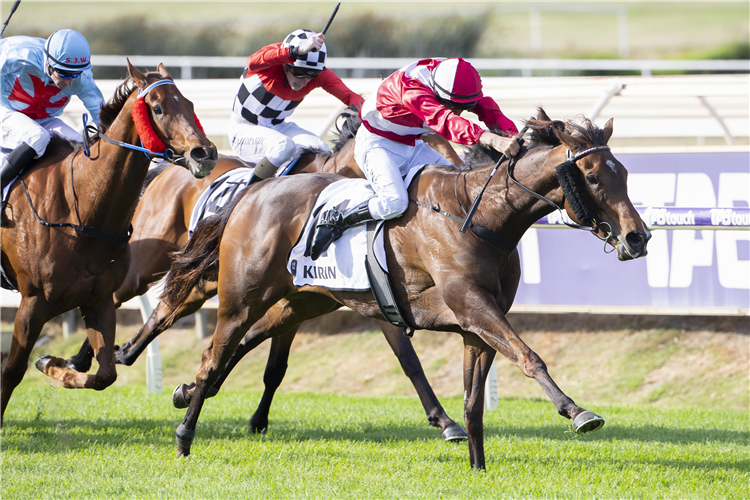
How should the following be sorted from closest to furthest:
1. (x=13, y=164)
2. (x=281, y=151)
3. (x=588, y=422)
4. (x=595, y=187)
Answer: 1. (x=588, y=422)
2. (x=595, y=187)
3. (x=13, y=164)
4. (x=281, y=151)

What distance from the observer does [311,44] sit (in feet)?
17.7

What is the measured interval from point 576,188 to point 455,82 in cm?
83

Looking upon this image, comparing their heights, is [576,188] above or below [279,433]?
above

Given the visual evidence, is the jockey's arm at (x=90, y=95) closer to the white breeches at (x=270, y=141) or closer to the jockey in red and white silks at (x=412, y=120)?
the white breeches at (x=270, y=141)

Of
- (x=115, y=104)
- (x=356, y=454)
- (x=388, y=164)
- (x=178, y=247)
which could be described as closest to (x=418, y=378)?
(x=356, y=454)

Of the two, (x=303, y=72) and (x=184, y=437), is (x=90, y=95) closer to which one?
(x=303, y=72)

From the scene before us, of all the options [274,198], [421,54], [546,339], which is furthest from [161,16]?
[274,198]

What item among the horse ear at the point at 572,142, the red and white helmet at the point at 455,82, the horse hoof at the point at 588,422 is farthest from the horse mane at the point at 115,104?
the horse hoof at the point at 588,422

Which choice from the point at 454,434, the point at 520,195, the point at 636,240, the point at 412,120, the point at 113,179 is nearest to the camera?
the point at 636,240

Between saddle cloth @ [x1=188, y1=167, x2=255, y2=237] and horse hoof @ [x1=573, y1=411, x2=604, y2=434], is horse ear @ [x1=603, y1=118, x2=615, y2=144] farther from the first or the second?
saddle cloth @ [x1=188, y1=167, x2=255, y2=237]

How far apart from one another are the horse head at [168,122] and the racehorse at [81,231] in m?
0.03

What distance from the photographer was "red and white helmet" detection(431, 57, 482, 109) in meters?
4.18

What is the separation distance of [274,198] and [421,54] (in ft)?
64.4

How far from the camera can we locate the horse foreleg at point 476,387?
173 inches
